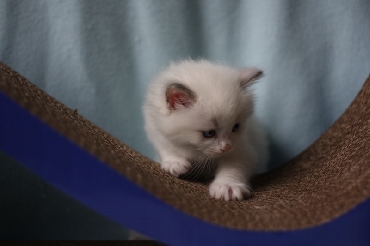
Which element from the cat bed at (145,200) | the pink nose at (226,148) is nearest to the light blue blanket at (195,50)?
the pink nose at (226,148)

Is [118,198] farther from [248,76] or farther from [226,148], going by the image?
[248,76]

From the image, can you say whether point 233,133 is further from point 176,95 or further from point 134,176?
point 134,176

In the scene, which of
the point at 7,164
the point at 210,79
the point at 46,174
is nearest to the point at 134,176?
the point at 46,174

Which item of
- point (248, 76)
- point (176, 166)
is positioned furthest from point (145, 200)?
point (248, 76)

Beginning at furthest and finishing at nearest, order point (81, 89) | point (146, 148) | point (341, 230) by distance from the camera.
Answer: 1. point (146, 148)
2. point (81, 89)
3. point (341, 230)

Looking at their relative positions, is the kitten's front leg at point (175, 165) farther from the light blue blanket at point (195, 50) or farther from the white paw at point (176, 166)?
the light blue blanket at point (195, 50)

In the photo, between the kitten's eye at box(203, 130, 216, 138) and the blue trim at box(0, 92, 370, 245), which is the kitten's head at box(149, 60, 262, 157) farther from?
the blue trim at box(0, 92, 370, 245)

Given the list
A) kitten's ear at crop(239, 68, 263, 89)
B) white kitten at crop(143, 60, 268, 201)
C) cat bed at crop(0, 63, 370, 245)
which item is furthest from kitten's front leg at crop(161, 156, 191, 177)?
cat bed at crop(0, 63, 370, 245)
